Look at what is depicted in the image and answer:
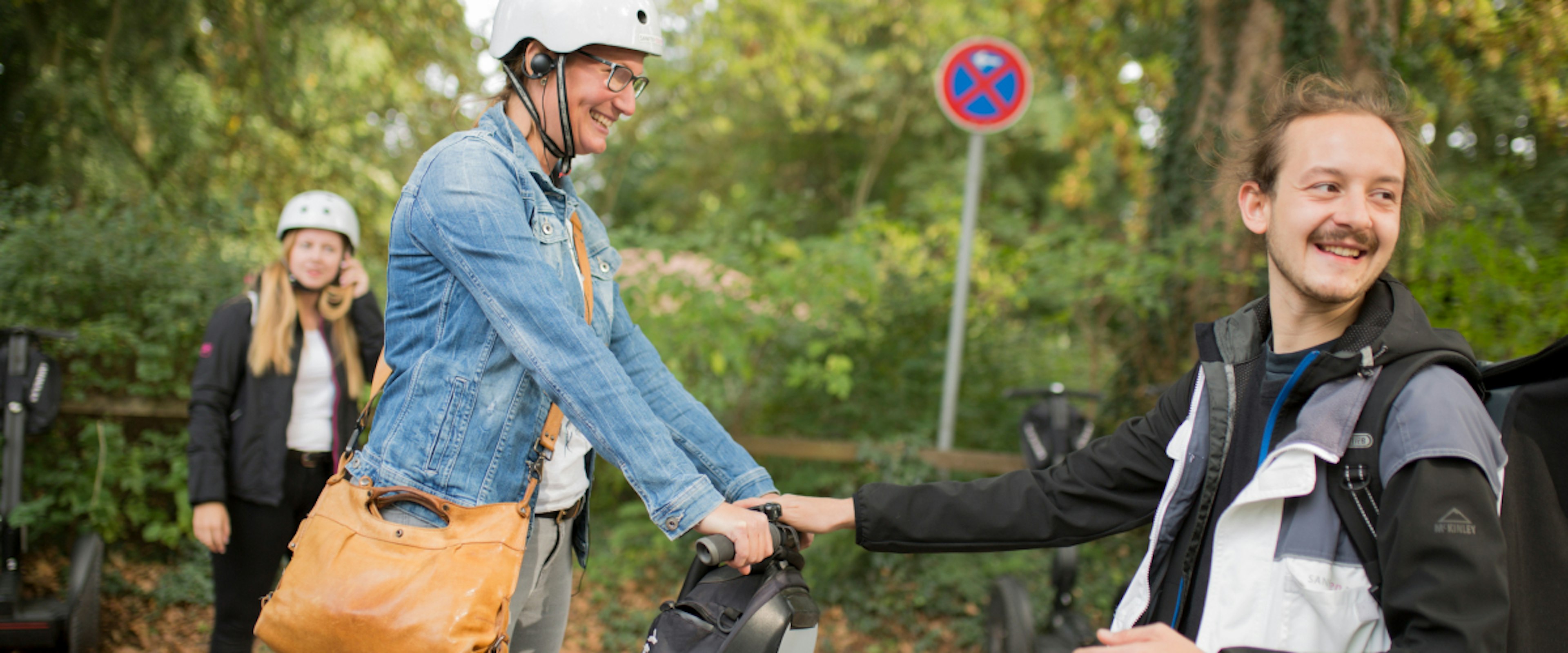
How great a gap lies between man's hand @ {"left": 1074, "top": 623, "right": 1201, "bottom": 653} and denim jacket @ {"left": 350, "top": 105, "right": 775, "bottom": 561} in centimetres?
75

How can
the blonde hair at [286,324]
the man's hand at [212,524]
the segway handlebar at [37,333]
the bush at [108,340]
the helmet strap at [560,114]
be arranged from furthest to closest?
the bush at [108,340], the segway handlebar at [37,333], the blonde hair at [286,324], the man's hand at [212,524], the helmet strap at [560,114]

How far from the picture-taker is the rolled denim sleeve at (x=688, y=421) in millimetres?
2215

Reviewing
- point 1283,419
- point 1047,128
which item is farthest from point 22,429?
point 1047,128

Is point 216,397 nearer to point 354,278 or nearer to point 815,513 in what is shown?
point 354,278

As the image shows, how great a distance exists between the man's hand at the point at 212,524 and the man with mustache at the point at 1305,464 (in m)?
2.26

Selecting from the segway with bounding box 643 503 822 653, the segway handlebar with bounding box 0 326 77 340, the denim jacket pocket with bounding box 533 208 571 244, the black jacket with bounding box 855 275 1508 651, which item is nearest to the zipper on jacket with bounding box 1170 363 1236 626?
the black jacket with bounding box 855 275 1508 651

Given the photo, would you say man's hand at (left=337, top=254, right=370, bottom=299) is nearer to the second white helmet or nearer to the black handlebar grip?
the second white helmet

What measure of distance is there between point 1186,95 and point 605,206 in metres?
13.3

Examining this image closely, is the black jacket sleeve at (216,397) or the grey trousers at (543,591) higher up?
the black jacket sleeve at (216,397)

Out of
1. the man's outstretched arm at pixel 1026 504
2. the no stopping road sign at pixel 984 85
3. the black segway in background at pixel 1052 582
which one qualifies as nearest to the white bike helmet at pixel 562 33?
the man's outstretched arm at pixel 1026 504

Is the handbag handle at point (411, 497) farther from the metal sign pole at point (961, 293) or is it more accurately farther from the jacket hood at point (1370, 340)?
the metal sign pole at point (961, 293)

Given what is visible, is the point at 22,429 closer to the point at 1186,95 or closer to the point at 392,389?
the point at 392,389

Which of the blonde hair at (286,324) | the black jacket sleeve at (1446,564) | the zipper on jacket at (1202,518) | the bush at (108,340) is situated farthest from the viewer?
the bush at (108,340)

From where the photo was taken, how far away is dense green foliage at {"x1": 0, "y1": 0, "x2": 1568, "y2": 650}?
4.99 meters
